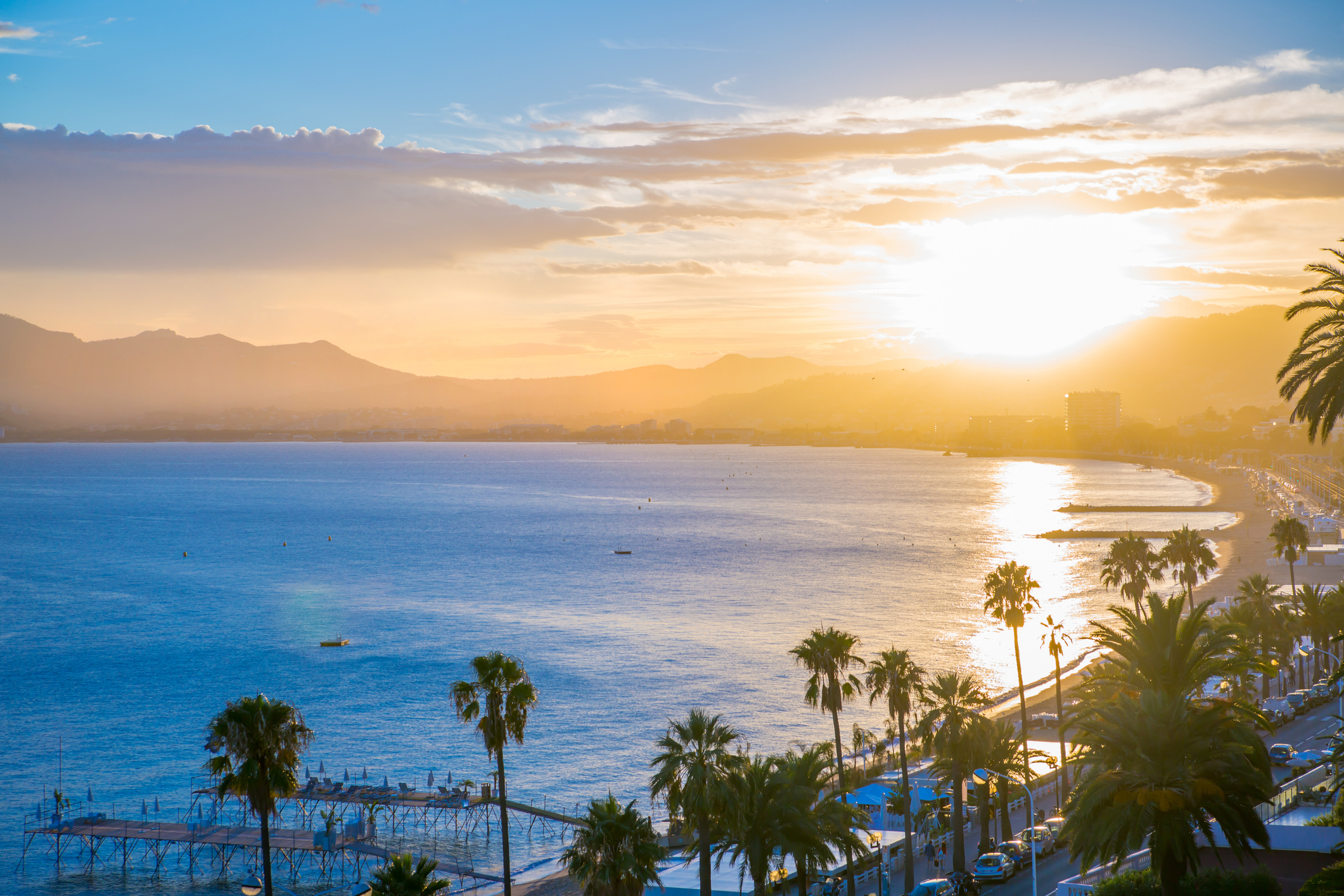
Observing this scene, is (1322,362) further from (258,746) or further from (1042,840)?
(258,746)

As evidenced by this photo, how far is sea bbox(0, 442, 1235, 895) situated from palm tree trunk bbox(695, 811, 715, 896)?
61.9 ft

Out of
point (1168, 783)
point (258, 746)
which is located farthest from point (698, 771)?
point (258, 746)

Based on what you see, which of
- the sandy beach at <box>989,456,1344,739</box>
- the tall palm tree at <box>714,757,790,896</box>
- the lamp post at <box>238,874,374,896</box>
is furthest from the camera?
the sandy beach at <box>989,456,1344,739</box>

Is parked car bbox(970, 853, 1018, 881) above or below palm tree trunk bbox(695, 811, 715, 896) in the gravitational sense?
below

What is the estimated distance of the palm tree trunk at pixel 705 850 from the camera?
25.6 m

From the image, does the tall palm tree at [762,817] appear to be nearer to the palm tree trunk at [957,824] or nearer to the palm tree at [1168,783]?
the palm tree at [1168,783]

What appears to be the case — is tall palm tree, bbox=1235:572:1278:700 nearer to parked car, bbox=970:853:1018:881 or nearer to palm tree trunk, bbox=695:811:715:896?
parked car, bbox=970:853:1018:881

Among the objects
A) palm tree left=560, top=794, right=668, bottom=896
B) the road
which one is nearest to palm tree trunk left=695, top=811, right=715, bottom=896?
palm tree left=560, top=794, right=668, bottom=896

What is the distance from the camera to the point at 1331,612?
51.8 metres

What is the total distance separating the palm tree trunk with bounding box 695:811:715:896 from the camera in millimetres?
25578

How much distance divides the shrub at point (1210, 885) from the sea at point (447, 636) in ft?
93.2

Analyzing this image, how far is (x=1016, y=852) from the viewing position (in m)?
33.8

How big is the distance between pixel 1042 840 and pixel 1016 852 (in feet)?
6.37

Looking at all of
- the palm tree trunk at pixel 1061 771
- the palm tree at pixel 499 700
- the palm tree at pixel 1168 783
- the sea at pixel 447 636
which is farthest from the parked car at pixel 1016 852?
the sea at pixel 447 636
